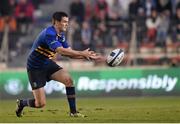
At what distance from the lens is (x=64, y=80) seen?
1658cm

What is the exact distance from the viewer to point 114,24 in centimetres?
2856

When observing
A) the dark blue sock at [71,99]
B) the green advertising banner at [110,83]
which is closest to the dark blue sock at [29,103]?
the dark blue sock at [71,99]

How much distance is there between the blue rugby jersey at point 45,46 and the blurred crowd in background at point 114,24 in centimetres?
1086

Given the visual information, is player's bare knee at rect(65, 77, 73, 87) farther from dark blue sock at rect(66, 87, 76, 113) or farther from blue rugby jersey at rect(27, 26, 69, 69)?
blue rugby jersey at rect(27, 26, 69, 69)

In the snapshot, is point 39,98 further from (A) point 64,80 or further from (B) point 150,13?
(B) point 150,13

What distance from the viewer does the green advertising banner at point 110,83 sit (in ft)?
88.2

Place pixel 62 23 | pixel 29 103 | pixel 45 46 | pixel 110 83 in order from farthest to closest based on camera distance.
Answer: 1. pixel 110 83
2. pixel 29 103
3. pixel 45 46
4. pixel 62 23

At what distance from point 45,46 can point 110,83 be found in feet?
37.0

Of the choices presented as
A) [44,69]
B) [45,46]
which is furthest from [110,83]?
[45,46]

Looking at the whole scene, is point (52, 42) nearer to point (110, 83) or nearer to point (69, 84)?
point (69, 84)

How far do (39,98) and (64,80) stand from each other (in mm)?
750

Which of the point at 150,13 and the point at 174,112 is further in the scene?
the point at 150,13

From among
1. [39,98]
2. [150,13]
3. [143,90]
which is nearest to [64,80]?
[39,98]

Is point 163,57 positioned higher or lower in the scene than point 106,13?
lower
